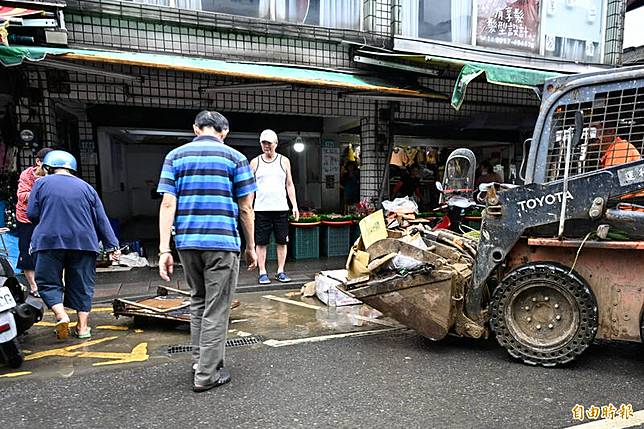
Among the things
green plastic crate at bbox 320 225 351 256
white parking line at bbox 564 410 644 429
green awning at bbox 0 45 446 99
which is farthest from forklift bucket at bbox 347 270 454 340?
green plastic crate at bbox 320 225 351 256

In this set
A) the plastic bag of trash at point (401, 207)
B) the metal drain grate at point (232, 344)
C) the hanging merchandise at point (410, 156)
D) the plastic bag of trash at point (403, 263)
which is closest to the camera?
the plastic bag of trash at point (403, 263)

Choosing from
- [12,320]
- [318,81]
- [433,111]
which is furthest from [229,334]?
Result: [433,111]

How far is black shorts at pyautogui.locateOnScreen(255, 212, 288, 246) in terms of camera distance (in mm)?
6410

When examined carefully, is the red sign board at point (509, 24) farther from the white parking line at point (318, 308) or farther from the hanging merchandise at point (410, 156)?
the white parking line at point (318, 308)

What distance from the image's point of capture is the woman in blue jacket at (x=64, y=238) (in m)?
4.11

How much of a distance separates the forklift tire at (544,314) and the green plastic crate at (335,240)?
4.56m

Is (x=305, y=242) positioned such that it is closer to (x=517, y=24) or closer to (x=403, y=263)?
(x=403, y=263)

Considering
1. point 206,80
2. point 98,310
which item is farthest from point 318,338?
point 206,80

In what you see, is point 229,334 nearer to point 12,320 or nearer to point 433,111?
point 12,320

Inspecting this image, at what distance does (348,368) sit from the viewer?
3.59m

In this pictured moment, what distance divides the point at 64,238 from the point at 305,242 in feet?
14.3

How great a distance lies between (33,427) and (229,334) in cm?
190

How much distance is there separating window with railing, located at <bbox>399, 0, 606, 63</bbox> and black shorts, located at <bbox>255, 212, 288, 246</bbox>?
14.5 ft

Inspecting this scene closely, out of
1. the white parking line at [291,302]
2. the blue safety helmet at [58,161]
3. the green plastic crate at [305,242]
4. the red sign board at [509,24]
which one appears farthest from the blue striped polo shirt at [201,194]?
the red sign board at [509,24]
